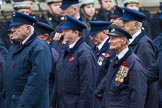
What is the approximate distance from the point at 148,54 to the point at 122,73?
1315mm

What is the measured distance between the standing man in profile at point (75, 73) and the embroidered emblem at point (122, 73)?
2.88 ft

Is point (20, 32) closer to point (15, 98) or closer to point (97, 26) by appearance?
point (15, 98)

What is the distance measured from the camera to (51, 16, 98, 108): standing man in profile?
9906mm

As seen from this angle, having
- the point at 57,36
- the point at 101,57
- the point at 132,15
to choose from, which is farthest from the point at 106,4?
the point at 132,15

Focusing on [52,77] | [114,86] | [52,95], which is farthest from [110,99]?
[52,77]

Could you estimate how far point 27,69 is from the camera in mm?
9172

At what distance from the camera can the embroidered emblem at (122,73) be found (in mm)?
9062

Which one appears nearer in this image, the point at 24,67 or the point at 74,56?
the point at 24,67

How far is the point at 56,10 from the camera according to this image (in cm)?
1455

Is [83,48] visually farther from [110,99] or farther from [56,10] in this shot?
[56,10]

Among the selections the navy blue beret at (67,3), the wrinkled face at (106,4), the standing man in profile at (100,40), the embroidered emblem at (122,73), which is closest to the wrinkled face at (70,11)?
the navy blue beret at (67,3)

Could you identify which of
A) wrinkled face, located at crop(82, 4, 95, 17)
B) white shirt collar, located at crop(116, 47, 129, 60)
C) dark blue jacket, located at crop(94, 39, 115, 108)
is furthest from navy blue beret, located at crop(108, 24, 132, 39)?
wrinkled face, located at crop(82, 4, 95, 17)

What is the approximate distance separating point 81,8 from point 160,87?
5.48 metres

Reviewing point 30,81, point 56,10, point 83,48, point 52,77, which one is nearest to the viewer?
point 30,81
